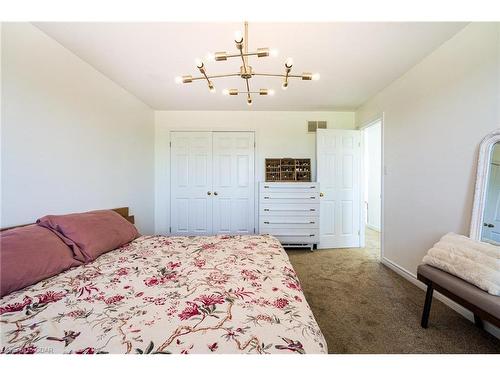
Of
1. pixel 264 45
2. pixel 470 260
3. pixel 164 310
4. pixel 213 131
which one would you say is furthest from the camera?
pixel 213 131

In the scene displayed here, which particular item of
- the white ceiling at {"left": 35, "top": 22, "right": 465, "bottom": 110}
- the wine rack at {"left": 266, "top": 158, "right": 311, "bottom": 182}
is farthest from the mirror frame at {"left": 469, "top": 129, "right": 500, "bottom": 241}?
the wine rack at {"left": 266, "top": 158, "right": 311, "bottom": 182}

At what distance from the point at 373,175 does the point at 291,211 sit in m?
2.95

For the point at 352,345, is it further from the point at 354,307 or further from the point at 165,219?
the point at 165,219

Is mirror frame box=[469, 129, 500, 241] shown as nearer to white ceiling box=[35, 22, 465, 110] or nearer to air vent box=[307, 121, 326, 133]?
white ceiling box=[35, 22, 465, 110]

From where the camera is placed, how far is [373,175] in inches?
203

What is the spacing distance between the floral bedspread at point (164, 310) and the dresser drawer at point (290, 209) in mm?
2007

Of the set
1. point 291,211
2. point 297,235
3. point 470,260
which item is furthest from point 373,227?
point 470,260

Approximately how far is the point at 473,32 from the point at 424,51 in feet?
1.24

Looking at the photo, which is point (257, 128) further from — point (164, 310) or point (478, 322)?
point (478, 322)

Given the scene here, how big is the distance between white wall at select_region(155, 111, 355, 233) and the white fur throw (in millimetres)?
2505

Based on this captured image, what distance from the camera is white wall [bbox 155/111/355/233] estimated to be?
12.6 ft

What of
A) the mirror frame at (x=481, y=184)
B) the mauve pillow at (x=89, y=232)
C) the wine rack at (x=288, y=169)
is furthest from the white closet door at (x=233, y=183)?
the mirror frame at (x=481, y=184)

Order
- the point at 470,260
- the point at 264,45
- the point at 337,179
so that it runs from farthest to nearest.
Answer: the point at 337,179
the point at 264,45
the point at 470,260

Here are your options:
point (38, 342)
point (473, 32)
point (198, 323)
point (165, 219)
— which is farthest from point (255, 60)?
point (165, 219)
